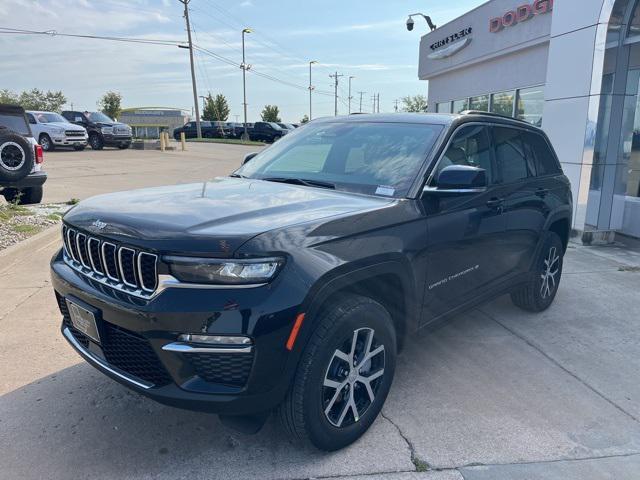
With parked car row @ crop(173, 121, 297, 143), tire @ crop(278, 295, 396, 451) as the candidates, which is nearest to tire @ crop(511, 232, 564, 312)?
tire @ crop(278, 295, 396, 451)

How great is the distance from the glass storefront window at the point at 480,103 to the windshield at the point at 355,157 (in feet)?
46.9

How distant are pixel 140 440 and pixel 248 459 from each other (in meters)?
0.63

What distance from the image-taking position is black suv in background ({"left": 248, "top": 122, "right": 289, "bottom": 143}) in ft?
140

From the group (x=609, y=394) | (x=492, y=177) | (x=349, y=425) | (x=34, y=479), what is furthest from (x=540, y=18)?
(x=34, y=479)

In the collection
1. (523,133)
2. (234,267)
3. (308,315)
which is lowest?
(308,315)

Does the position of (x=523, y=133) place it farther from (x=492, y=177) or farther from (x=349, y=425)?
(x=349, y=425)

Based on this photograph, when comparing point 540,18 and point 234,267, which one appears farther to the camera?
point 540,18

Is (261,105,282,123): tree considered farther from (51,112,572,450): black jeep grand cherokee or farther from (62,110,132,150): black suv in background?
(51,112,572,450): black jeep grand cherokee

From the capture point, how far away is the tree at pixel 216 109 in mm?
62250

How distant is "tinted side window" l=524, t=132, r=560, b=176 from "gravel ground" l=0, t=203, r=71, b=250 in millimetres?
6094

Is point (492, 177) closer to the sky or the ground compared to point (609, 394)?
closer to the sky

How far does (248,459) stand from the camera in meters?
2.68

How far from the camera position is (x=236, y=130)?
158ft

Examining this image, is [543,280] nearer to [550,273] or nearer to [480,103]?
[550,273]
